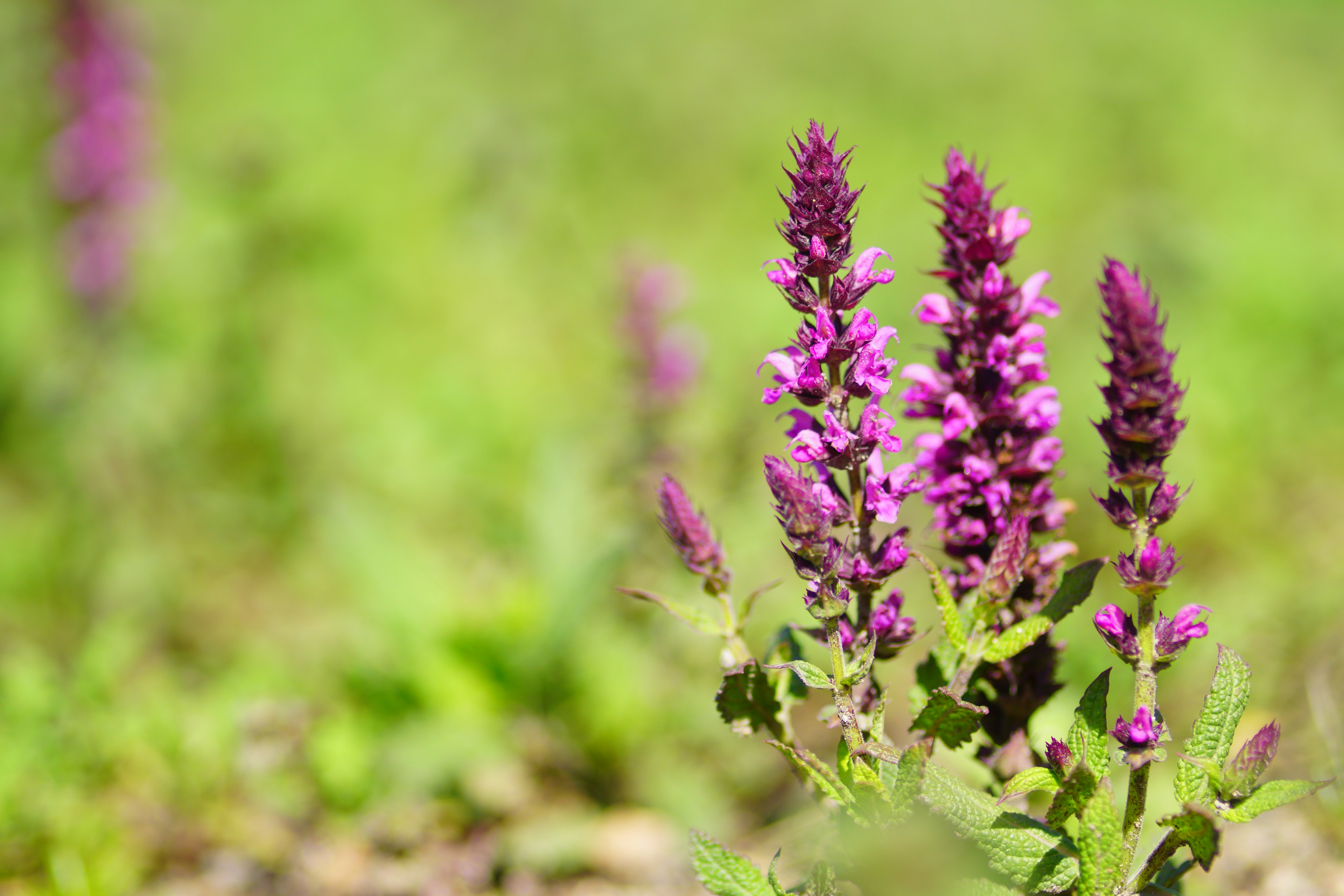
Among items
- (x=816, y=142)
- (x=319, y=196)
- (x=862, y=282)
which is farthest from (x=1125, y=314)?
(x=319, y=196)

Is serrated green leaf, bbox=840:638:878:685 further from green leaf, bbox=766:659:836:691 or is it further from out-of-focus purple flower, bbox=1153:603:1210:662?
out-of-focus purple flower, bbox=1153:603:1210:662

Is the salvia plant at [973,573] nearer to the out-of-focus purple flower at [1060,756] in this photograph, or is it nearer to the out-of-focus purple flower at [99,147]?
the out-of-focus purple flower at [1060,756]

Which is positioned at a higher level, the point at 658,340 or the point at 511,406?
the point at 511,406

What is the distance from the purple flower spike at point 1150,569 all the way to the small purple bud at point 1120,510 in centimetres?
4

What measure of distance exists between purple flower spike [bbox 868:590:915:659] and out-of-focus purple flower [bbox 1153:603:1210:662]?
374 mm

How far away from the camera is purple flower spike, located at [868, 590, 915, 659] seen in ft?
5.07

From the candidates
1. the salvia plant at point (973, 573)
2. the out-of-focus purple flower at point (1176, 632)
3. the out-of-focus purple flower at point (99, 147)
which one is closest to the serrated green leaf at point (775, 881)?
the salvia plant at point (973, 573)

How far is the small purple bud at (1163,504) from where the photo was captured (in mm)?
1380

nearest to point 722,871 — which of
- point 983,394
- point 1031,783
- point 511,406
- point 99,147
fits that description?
point 1031,783

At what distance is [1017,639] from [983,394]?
44cm

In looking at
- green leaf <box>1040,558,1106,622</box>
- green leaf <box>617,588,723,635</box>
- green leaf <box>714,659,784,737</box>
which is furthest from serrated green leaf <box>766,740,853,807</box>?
green leaf <box>1040,558,1106,622</box>

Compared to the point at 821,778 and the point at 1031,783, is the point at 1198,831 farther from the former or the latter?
the point at 821,778

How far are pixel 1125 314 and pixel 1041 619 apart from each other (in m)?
0.50

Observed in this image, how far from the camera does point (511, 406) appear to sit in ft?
15.6
